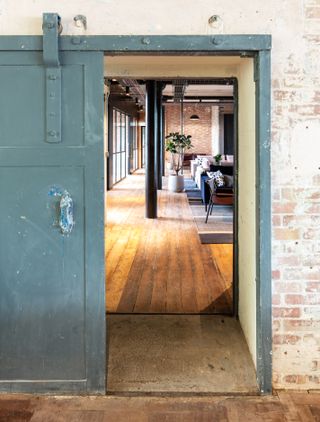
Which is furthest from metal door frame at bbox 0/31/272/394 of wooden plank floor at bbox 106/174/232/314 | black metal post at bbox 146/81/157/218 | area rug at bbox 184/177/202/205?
area rug at bbox 184/177/202/205

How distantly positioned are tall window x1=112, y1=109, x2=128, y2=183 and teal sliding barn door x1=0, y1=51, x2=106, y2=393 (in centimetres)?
1179

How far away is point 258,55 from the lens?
8.33 feet

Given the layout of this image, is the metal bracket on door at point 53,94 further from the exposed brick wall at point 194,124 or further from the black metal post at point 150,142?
the exposed brick wall at point 194,124

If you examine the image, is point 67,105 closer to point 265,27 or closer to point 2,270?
point 2,270

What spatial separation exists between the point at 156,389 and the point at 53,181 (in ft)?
4.30

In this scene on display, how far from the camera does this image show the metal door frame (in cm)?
250

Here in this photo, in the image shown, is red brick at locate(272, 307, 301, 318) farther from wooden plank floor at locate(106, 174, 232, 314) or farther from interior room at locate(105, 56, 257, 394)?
wooden plank floor at locate(106, 174, 232, 314)

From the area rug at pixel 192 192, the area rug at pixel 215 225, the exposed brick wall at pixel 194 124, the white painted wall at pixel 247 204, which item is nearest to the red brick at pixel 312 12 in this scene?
the white painted wall at pixel 247 204

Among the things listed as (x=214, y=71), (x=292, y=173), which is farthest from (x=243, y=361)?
(x=214, y=71)

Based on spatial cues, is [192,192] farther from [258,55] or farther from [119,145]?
[258,55]

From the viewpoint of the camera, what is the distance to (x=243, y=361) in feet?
9.68

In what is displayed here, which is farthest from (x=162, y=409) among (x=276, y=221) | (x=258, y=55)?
(x=258, y=55)

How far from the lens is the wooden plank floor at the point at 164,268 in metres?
4.13

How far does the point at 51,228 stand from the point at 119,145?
13.8 metres
